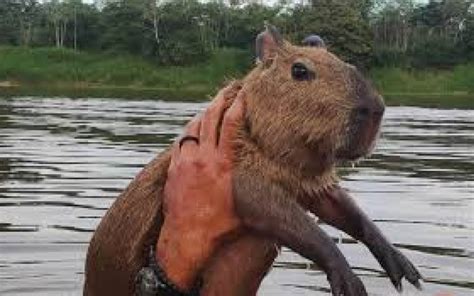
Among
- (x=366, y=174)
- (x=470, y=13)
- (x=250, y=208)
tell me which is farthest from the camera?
(x=470, y=13)

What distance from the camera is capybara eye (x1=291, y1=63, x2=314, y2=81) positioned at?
418 centimetres

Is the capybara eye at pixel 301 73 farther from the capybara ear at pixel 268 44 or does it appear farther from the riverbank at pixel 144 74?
the riverbank at pixel 144 74

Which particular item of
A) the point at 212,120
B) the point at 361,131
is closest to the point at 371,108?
the point at 361,131

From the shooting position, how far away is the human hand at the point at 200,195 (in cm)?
430

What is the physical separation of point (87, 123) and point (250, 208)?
22.8 m

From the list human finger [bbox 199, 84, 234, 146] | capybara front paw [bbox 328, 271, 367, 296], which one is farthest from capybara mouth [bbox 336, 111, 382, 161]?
human finger [bbox 199, 84, 234, 146]

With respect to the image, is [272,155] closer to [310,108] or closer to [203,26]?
[310,108]

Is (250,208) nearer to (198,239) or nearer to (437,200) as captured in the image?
(198,239)

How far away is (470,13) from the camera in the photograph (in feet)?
279

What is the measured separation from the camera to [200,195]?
4371mm

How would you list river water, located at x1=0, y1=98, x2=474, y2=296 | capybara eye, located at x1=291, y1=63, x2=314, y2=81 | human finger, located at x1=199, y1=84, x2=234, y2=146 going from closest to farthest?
capybara eye, located at x1=291, y1=63, x2=314, y2=81, human finger, located at x1=199, y1=84, x2=234, y2=146, river water, located at x1=0, y1=98, x2=474, y2=296

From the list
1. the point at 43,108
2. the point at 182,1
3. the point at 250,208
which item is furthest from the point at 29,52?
the point at 250,208

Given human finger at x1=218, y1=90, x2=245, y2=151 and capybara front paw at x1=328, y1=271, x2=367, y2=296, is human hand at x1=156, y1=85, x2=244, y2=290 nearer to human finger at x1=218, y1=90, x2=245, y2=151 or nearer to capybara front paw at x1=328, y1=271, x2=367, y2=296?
human finger at x1=218, y1=90, x2=245, y2=151

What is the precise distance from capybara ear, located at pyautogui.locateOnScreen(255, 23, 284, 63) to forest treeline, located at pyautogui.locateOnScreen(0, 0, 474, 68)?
6660 cm
